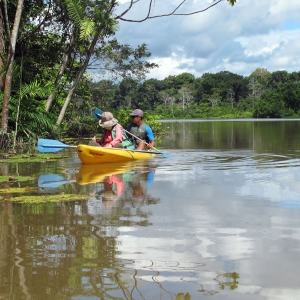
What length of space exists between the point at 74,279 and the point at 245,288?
1196mm

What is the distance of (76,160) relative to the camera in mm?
11969

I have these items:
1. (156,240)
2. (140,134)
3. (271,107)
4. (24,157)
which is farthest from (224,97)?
(156,240)

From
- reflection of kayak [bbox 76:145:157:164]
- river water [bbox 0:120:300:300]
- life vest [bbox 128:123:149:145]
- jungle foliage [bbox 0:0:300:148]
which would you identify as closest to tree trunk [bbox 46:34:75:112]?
jungle foliage [bbox 0:0:300:148]

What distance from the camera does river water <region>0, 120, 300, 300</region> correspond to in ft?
11.4

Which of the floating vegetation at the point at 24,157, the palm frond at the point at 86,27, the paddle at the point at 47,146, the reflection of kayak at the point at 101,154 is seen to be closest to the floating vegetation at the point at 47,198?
the reflection of kayak at the point at 101,154

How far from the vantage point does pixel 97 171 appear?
9789 millimetres

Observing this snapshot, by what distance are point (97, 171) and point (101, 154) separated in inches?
40.2

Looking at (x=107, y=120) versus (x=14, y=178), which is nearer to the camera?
(x=14, y=178)

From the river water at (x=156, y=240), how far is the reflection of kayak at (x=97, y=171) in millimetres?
146

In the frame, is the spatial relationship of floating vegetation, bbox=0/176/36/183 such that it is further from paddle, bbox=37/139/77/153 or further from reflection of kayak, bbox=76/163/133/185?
paddle, bbox=37/139/77/153

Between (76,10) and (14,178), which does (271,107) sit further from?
(14,178)

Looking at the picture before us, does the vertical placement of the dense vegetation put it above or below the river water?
above

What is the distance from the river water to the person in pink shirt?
286cm

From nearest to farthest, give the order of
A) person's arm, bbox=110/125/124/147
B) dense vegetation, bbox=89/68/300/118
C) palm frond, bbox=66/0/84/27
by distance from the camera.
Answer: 1. person's arm, bbox=110/125/124/147
2. palm frond, bbox=66/0/84/27
3. dense vegetation, bbox=89/68/300/118
